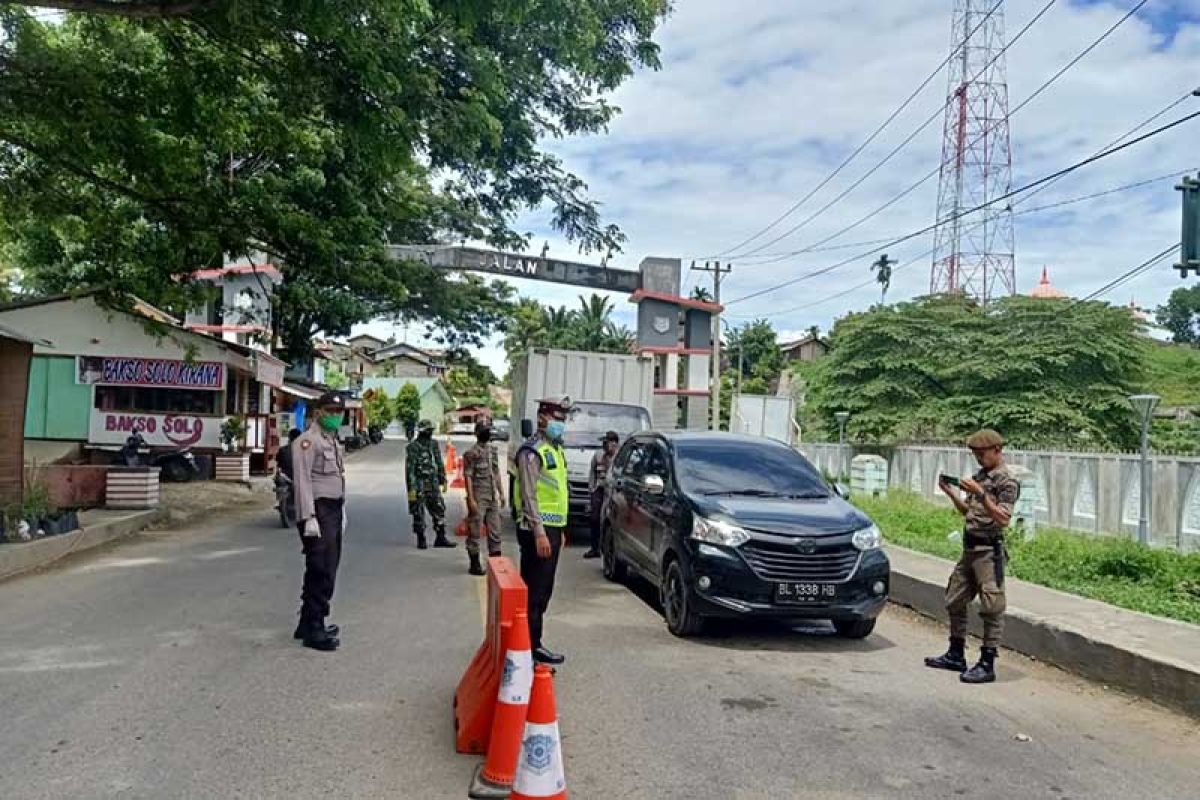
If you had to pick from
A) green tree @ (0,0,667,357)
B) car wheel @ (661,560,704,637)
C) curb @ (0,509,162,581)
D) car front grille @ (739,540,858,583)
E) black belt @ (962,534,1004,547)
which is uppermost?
green tree @ (0,0,667,357)

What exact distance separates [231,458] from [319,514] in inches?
673

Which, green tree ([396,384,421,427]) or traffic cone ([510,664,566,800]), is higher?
green tree ([396,384,421,427])

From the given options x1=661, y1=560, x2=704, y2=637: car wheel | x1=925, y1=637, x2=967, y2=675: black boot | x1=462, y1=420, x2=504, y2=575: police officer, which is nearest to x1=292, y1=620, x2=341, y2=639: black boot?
x1=661, y1=560, x2=704, y2=637: car wheel

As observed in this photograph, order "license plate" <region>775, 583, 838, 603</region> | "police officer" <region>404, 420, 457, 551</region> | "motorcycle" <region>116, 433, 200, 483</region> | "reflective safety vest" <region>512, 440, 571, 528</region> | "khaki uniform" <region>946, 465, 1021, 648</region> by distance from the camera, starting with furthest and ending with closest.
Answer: "motorcycle" <region>116, 433, 200, 483</region> < "police officer" <region>404, 420, 457, 551</region> < "license plate" <region>775, 583, 838, 603</region> < "reflective safety vest" <region>512, 440, 571, 528</region> < "khaki uniform" <region>946, 465, 1021, 648</region>

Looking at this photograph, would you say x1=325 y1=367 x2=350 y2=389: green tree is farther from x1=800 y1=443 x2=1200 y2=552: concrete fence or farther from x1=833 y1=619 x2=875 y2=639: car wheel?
x1=833 y1=619 x2=875 y2=639: car wheel

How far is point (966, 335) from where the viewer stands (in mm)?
28391

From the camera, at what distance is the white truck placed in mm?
16094

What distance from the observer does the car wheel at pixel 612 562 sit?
10820 mm

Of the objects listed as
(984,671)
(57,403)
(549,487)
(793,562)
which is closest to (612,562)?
(793,562)

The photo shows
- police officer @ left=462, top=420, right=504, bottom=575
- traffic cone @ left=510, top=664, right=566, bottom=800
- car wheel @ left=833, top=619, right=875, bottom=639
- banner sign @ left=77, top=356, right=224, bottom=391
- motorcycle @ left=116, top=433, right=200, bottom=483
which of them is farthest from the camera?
banner sign @ left=77, top=356, right=224, bottom=391

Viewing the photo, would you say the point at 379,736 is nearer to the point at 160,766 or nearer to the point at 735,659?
the point at 160,766

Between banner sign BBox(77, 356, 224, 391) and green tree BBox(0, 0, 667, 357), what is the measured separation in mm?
5439

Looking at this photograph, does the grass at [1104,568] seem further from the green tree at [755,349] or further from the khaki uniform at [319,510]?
the green tree at [755,349]

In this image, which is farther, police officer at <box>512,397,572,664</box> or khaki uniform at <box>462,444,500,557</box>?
khaki uniform at <box>462,444,500,557</box>
